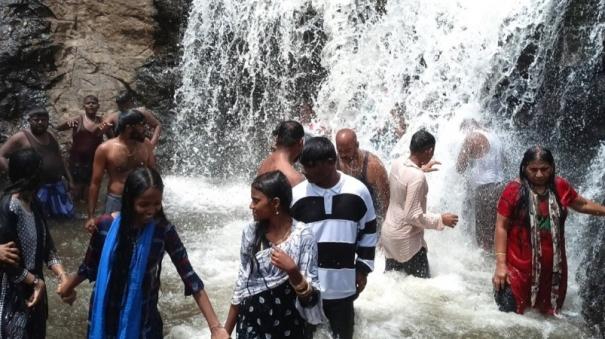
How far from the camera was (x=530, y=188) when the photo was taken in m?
4.55

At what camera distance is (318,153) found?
3.49 meters

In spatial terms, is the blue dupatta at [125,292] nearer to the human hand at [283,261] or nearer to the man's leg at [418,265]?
the human hand at [283,261]

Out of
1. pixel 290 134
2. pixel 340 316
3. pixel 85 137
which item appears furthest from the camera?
pixel 85 137

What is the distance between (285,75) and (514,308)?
733 centimetres

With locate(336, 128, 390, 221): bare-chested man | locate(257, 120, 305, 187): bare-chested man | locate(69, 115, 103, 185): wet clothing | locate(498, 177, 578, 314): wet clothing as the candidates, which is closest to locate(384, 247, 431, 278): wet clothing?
locate(336, 128, 390, 221): bare-chested man

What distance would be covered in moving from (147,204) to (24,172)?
1.00 m

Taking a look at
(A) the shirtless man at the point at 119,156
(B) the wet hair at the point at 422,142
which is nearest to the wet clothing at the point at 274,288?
(B) the wet hair at the point at 422,142

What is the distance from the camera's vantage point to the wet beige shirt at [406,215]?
16.7 feet

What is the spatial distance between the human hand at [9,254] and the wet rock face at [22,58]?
837 centimetres

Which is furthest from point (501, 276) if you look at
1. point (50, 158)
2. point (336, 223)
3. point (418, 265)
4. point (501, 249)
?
point (50, 158)

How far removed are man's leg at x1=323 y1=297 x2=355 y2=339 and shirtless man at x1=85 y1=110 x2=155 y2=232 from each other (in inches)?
96.1

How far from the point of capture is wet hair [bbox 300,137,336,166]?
349cm

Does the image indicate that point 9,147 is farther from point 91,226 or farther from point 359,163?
point 359,163

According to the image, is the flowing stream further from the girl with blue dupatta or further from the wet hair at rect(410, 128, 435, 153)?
the girl with blue dupatta
